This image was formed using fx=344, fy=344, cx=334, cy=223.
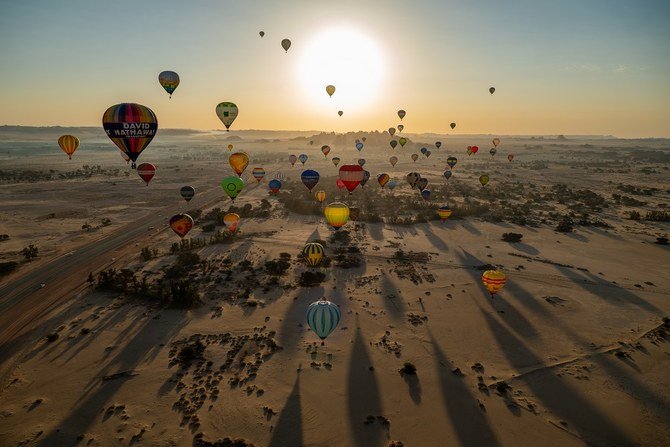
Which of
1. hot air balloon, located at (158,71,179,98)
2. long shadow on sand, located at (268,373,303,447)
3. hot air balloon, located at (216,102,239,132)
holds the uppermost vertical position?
hot air balloon, located at (158,71,179,98)

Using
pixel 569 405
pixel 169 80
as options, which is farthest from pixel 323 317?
pixel 169 80

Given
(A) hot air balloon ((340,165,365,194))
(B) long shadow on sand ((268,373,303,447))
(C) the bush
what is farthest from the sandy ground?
(A) hot air balloon ((340,165,365,194))

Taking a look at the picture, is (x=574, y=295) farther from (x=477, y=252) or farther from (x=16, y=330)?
(x=16, y=330)

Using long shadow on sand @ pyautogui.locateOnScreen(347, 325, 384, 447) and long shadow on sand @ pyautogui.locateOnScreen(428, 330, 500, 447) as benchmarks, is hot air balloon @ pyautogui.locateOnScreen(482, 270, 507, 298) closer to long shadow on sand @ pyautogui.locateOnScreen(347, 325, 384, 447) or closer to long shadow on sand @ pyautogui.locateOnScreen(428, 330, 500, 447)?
long shadow on sand @ pyautogui.locateOnScreen(428, 330, 500, 447)

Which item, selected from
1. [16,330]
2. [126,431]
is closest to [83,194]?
[16,330]

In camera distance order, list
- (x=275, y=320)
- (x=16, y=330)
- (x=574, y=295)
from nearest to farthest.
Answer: (x=16, y=330)
(x=275, y=320)
(x=574, y=295)

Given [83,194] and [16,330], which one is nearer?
[16,330]

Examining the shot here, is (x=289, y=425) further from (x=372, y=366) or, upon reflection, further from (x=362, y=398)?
(x=372, y=366)
